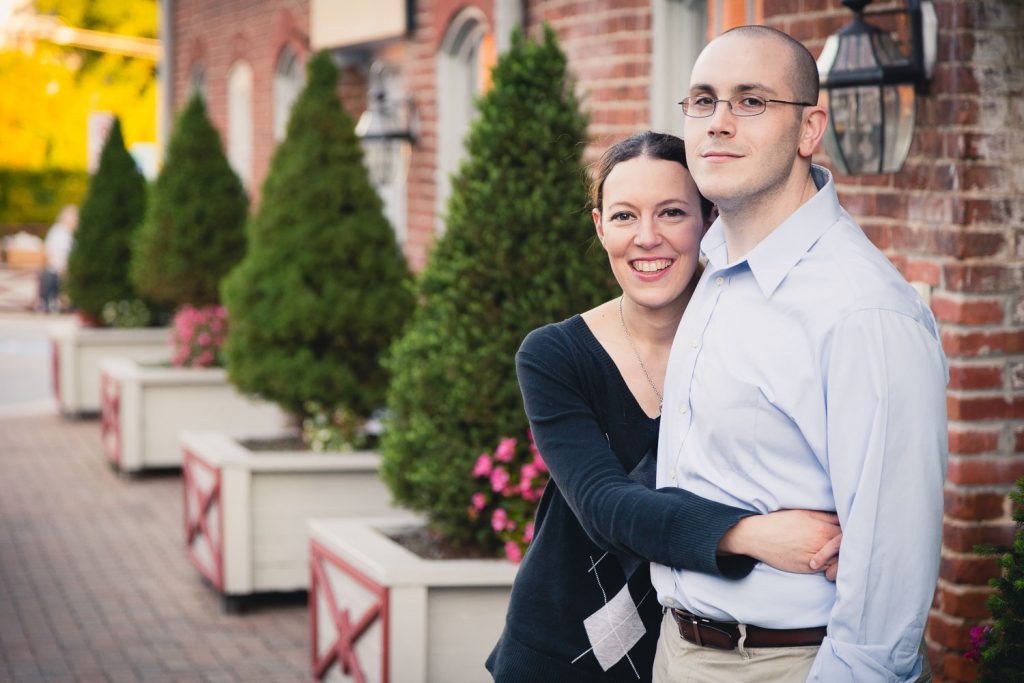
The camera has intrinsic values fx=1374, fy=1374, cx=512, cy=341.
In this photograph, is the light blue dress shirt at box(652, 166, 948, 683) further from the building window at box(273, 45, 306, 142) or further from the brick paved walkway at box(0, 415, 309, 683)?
the building window at box(273, 45, 306, 142)

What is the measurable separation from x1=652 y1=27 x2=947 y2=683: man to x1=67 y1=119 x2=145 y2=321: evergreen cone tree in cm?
1046

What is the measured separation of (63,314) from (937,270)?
2147 cm

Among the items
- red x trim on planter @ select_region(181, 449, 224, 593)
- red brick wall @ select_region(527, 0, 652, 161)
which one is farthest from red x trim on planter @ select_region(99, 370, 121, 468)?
red brick wall @ select_region(527, 0, 652, 161)

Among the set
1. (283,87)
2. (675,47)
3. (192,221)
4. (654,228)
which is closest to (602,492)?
(654,228)

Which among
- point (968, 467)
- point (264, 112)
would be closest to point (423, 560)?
point (968, 467)

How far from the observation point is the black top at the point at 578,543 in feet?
8.50

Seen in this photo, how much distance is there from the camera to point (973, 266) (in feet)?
12.5

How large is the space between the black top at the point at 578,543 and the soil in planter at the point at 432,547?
1982 mm

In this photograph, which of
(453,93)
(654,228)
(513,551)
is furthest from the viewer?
(453,93)

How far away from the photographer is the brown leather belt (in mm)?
2287

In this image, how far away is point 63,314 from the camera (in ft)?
76.9

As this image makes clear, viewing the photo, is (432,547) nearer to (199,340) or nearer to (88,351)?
(199,340)

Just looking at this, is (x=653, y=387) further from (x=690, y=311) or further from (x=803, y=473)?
(x=803, y=473)

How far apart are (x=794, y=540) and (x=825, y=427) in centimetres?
19
